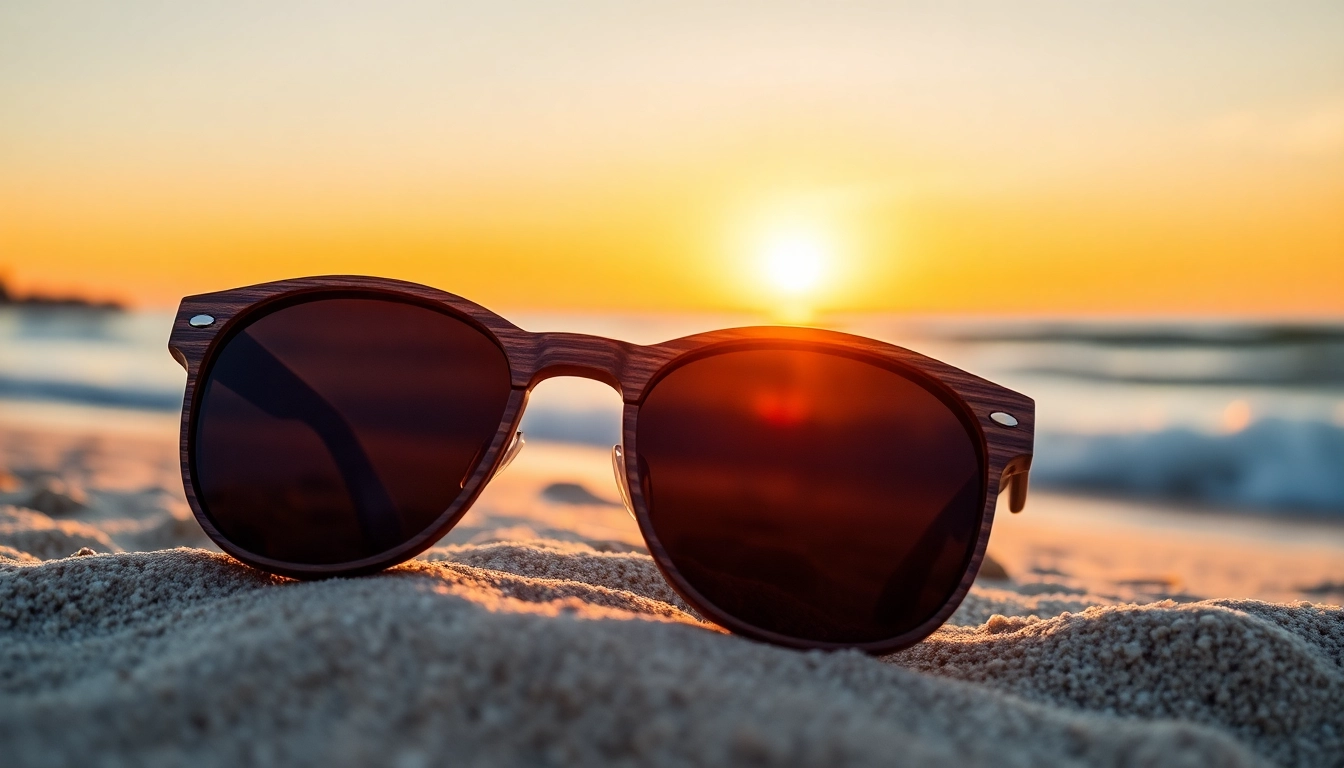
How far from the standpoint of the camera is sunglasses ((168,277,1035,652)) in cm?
139

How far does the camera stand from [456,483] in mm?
1492

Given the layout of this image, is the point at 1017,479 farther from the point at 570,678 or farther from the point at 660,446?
the point at 570,678

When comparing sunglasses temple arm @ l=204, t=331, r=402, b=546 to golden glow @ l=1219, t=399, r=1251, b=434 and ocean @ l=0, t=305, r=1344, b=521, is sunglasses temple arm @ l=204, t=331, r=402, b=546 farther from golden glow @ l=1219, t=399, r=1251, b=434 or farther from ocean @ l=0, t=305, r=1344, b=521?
golden glow @ l=1219, t=399, r=1251, b=434

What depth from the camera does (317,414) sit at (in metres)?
1.51

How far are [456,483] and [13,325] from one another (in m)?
14.3

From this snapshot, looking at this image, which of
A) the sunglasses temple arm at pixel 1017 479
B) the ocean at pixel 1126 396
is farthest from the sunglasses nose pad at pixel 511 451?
the ocean at pixel 1126 396

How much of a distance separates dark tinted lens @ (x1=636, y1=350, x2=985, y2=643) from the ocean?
1.53 meters

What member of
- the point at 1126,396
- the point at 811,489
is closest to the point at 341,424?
the point at 811,489

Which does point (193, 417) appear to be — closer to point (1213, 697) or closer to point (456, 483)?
point (456, 483)

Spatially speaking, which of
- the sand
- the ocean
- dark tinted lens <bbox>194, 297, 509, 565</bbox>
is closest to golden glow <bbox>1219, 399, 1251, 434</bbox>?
the ocean

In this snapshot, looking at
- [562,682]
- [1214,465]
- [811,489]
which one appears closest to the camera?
[562,682]

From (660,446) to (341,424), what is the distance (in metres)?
0.54

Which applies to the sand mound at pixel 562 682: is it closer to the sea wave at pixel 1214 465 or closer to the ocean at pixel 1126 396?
the ocean at pixel 1126 396

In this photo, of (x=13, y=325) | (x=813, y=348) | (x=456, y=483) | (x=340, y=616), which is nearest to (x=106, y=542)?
(x=456, y=483)
